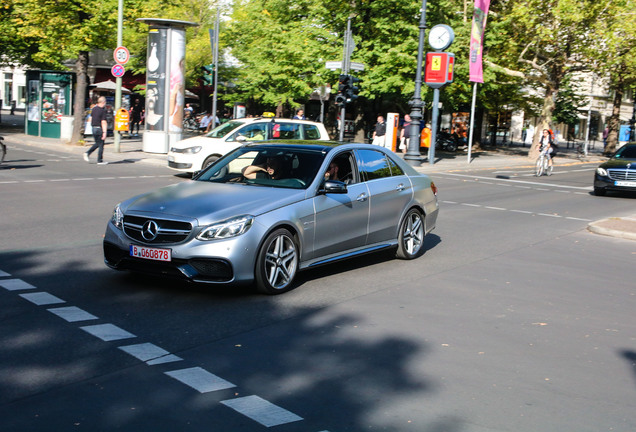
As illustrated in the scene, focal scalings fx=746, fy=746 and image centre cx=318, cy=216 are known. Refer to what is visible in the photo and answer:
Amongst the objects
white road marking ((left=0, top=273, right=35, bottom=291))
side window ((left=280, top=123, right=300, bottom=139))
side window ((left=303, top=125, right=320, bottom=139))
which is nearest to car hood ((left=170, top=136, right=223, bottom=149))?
side window ((left=280, top=123, right=300, bottom=139))

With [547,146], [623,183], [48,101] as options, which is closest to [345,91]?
[547,146]

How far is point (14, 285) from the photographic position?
289 inches

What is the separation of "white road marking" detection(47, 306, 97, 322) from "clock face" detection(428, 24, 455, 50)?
2529cm

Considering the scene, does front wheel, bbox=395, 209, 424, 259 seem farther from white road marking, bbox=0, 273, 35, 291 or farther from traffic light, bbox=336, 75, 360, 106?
traffic light, bbox=336, 75, 360, 106

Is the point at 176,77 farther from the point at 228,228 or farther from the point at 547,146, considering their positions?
the point at 228,228

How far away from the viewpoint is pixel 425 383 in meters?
5.18

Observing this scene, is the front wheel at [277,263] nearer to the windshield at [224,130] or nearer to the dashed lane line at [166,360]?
the dashed lane line at [166,360]

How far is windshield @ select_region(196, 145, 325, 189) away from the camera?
321 inches

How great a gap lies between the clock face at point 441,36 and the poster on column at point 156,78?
10498 millimetres

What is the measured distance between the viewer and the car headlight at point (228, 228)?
6965 millimetres

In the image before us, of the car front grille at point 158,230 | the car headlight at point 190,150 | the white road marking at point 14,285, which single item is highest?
the car headlight at point 190,150

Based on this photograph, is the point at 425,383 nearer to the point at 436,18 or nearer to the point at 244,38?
the point at 436,18

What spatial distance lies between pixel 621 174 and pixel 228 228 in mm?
16862

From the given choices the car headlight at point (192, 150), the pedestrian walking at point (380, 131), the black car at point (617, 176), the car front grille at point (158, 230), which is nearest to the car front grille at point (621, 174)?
the black car at point (617, 176)
